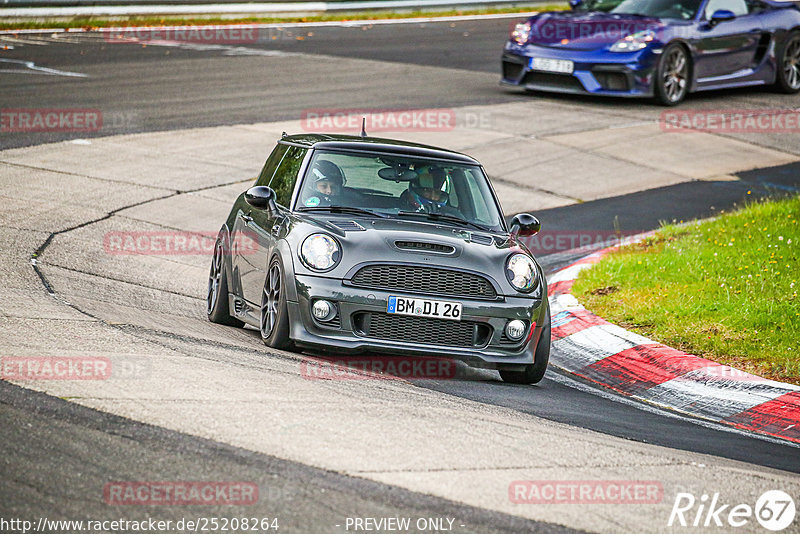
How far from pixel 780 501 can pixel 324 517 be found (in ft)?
6.86

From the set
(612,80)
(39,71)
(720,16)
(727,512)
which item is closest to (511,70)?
(612,80)

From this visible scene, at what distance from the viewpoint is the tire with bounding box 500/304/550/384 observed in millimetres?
7805

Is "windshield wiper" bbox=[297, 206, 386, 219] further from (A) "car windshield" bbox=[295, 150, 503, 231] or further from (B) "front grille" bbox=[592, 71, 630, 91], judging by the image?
(B) "front grille" bbox=[592, 71, 630, 91]

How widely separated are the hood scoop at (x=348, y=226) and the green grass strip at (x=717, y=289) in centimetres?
250

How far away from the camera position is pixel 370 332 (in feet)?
24.2

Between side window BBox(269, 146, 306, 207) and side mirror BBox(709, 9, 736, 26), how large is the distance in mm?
12217

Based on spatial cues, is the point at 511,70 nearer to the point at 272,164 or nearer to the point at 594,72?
the point at 594,72

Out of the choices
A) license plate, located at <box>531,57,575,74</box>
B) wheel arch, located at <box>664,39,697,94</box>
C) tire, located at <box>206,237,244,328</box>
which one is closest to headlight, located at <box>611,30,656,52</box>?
wheel arch, located at <box>664,39,697,94</box>

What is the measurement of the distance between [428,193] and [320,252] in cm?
125

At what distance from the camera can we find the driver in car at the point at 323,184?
824 centimetres

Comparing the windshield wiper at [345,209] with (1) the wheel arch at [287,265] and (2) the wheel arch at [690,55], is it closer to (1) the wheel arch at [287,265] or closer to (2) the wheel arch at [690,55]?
(1) the wheel arch at [287,265]

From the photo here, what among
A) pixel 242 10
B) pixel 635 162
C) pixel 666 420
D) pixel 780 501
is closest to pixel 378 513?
pixel 780 501

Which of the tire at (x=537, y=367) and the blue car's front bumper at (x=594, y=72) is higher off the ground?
the blue car's front bumper at (x=594, y=72)

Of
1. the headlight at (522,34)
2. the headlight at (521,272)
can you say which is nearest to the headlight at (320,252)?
the headlight at (521,272)
